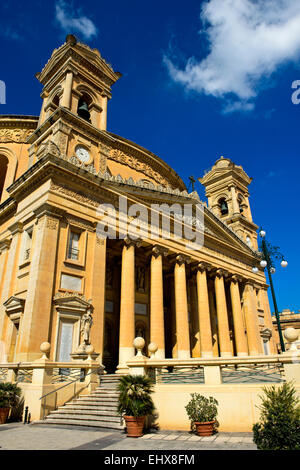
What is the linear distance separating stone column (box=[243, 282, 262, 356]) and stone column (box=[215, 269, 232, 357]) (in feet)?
15.5

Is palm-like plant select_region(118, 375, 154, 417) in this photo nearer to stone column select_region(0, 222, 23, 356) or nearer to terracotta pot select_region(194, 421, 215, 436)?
terracotta pot select_region(194, 421, 215, 436)

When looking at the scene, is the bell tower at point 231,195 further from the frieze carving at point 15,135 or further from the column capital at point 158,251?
the frieze carving at point 15,135

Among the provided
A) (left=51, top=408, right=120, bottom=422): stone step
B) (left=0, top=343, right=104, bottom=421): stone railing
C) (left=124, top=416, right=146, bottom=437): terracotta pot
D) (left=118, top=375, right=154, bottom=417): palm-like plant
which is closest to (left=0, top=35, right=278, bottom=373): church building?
(left=0, top=343, right=104, bottom=421): stone railing

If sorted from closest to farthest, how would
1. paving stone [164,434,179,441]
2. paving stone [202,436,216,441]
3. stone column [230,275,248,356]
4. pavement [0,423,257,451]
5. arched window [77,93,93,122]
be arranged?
pavement [0,423,257,451] → paving stone [202,436,216,441] → paving stone [164,434,179,441] → arched window [77,93,93,122] → stone column [230,275,248,356]

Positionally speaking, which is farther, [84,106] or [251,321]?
[251,321]

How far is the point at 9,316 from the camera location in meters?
17.9

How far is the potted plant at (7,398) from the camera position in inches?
489

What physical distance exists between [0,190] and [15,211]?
42.0 feet

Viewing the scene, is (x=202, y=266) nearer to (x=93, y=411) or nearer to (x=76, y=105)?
(x=76, y=105)

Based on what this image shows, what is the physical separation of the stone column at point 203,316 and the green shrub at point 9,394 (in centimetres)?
1419

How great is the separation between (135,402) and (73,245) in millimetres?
10658

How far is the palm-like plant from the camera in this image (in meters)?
9.62

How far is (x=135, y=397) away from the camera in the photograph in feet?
32.2

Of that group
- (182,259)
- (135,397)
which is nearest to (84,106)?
(182,259)
